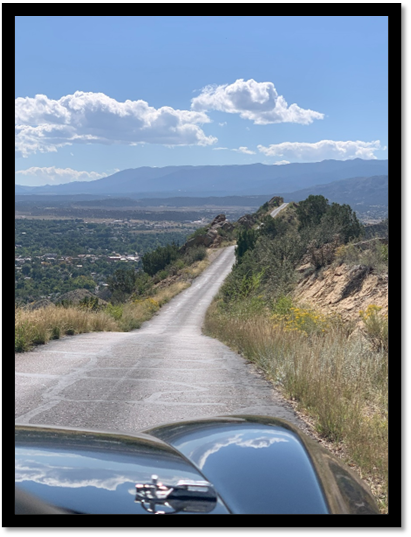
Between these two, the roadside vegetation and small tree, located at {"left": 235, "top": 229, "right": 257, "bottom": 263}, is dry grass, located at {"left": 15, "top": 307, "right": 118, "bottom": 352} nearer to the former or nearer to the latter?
the roadside vegetation

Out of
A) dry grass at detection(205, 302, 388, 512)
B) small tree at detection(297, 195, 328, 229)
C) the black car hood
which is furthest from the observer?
small tree at detection(297, 195, 328, 229)

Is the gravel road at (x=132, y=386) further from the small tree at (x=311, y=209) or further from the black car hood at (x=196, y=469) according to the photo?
the small tree at (x=311, y=209)

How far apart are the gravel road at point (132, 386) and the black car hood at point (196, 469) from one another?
3.29 ft

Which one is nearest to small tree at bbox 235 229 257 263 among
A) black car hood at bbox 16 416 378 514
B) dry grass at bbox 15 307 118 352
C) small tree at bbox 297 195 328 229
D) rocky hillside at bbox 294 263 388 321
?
small tree at bbox 297 195 328 229

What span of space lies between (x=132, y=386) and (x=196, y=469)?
4846mm

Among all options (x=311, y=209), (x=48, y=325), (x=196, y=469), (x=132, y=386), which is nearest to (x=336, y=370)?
(x=132, y=386)

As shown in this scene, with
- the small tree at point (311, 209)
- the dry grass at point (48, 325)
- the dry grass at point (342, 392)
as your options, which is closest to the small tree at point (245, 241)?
the small tree at point (311, 209)

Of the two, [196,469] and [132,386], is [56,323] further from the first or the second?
[196,469]

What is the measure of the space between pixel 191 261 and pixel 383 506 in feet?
170

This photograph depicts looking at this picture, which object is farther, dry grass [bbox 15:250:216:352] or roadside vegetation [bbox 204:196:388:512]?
dry grass [bbox 15:250:216:352]

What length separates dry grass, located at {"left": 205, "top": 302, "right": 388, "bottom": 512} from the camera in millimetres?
4156

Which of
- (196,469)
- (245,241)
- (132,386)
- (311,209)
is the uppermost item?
(311,209)

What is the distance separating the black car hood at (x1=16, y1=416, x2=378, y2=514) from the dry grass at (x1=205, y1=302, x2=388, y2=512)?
3.82 feet

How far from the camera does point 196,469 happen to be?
238 centimetres
